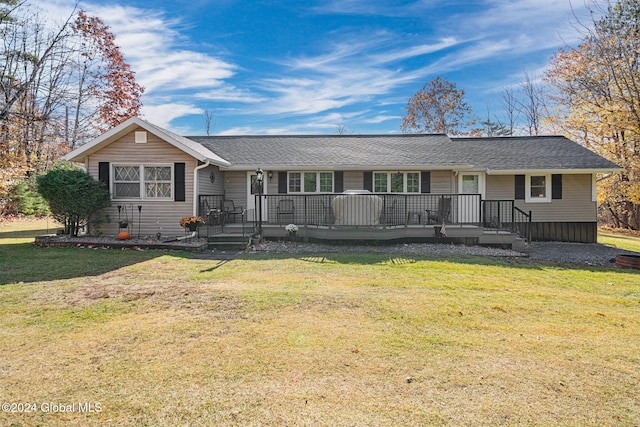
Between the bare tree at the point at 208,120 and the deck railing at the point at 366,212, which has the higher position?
the bare tree at the point at 208,120

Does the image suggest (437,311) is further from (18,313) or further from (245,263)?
(18,313)

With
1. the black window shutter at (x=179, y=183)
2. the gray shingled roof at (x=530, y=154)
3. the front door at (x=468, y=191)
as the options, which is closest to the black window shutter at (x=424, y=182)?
the front door at (x=468, y=191)

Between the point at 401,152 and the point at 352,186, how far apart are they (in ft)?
9.02

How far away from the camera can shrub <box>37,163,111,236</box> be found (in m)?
10.6

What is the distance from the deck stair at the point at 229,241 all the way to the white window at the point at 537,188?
35.5 ft

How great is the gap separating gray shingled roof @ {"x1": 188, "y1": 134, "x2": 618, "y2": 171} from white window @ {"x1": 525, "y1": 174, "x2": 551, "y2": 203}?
0.59m

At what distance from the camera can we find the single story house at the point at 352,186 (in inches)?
453

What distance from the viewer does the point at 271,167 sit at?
13266mm

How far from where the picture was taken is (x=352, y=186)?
1393 centimetres

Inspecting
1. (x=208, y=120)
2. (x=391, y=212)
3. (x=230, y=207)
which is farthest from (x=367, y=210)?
(x=208, y=120)

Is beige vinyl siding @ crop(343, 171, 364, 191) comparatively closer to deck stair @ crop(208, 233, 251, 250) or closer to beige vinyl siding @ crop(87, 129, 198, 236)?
deck stair @ crop(208, 233, 251, 250)

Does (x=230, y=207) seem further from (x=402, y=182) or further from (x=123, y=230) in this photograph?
(x=402, y=182)

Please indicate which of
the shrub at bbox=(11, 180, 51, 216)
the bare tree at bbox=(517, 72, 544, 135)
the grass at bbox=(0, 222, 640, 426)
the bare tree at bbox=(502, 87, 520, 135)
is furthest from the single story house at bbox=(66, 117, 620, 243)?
the bare tree at bbox=(502, 87, 520, 135)

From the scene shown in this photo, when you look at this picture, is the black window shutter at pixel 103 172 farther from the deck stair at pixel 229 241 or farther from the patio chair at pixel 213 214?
the deck stair at pixel 229 241
